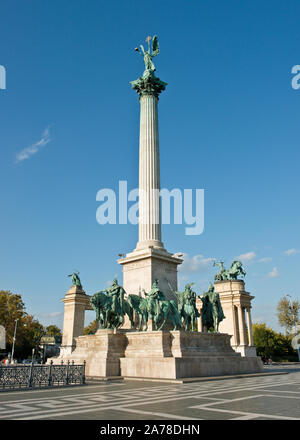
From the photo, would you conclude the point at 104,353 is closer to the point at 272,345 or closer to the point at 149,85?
the point at 149,85

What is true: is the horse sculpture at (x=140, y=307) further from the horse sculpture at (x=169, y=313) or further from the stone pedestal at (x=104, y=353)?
the stone pedestal at (x=104, y=353)

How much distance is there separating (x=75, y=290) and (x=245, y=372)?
28.0 meters

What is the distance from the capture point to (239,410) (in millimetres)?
9883

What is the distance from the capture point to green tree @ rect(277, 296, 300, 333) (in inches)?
2785

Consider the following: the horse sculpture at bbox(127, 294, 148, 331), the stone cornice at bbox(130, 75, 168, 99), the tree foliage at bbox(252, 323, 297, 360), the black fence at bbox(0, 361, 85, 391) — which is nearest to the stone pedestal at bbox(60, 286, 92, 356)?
the horse sculpture at bbox(127, 294, 148, 331)

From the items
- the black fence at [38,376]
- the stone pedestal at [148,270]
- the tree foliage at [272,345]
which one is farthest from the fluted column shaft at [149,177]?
the tree foliage at [272,345]

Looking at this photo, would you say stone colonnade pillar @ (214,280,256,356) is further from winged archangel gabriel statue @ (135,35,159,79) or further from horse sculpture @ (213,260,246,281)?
winged archangel gabriel statue @ (135,35,159,79)

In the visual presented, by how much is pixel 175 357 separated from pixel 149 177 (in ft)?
55.7

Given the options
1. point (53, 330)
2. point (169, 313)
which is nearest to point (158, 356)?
point (169, 313)

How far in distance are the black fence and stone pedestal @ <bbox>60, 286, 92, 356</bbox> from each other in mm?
29601

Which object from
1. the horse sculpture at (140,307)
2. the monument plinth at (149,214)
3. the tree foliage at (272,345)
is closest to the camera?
the horse sculpture at (140,307)

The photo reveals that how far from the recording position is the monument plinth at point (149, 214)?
29547 millimetres

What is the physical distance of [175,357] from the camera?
20859 millimetres
